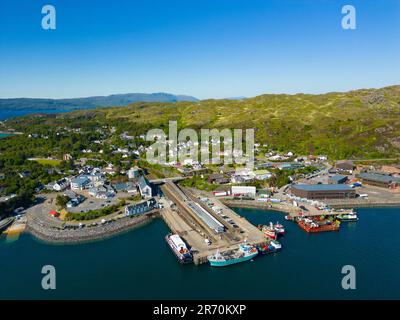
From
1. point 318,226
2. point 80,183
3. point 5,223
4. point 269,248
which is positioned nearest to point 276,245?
point 269,248

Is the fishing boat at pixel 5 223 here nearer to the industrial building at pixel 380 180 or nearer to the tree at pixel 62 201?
the tree at pixel 62 201

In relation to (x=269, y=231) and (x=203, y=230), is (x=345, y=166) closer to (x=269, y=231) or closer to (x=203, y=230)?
(x=269, y=231)

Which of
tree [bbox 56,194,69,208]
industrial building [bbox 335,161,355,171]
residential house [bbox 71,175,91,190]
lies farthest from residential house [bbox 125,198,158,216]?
industrial building [bbox 335,161,355,171]

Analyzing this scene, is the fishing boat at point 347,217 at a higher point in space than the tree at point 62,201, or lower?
lower

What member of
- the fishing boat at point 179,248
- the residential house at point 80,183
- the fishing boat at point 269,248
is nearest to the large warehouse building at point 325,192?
the fishing boat at point 269,248

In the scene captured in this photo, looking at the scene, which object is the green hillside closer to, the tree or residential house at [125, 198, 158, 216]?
residential house at [125, 198, 158, 216]
